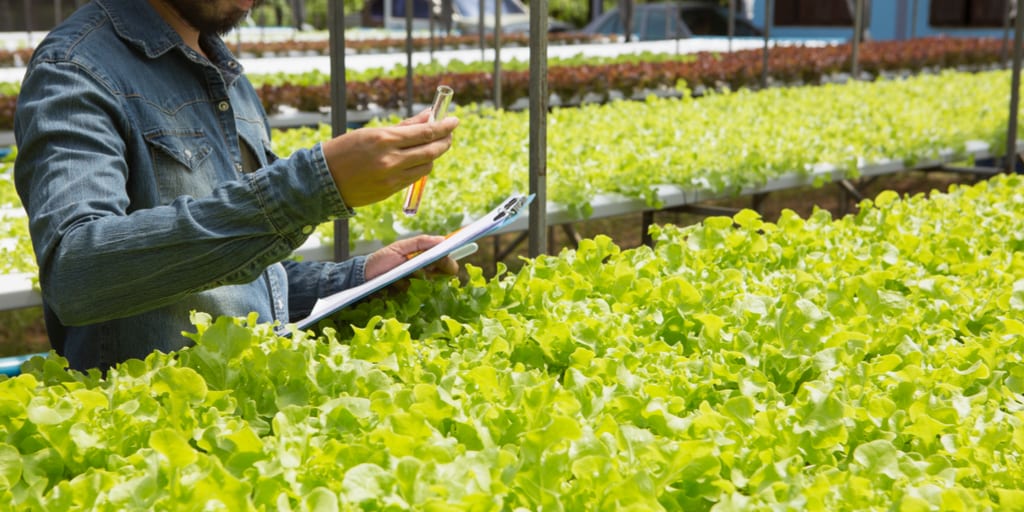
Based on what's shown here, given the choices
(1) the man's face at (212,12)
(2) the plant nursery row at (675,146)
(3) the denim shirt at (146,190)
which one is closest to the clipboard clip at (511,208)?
(3) the denim shirt at (146,190)

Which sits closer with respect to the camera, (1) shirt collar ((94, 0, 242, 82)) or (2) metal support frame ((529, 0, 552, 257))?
(1) shirt collar ((94, 0, 242, 82))

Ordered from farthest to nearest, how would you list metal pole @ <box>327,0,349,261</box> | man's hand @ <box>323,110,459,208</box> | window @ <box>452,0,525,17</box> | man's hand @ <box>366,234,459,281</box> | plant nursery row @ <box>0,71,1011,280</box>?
window @ <box>452,0,525,17</box> < plant nursery row @ <box>0,71,1011,280</box> < metal pole @ <box>327,0,349,261</box> < man's hand @ <box>366,234,459,281</box> < man's hand @ <box>323,110,459,208</box>

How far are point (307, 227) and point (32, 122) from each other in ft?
1.68

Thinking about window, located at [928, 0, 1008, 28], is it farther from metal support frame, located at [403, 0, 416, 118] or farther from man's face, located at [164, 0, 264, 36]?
man's face, located at [164, 0, 264, 36]

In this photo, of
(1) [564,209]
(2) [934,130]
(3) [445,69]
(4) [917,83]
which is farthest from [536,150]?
(3) [445,69]

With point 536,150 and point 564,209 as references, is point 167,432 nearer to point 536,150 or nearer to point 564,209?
point 536,150

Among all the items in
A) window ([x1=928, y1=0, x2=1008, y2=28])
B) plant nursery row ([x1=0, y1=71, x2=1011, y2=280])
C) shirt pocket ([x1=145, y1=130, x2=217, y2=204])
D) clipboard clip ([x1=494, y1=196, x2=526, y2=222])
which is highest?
window ([x1=928, y1=0, x2=1008, y2=28])

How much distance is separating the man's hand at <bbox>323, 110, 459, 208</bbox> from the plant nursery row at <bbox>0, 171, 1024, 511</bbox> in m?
0.28

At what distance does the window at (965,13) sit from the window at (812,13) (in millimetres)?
239

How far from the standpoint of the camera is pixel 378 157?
161cm

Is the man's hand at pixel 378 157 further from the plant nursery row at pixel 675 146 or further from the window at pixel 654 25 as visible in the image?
the window at pixel 654 25

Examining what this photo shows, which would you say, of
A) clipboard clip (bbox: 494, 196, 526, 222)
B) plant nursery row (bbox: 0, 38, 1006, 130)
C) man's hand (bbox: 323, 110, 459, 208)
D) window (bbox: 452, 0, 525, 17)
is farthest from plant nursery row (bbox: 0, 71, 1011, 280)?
window (bbox: 452, 0, 525, 17)

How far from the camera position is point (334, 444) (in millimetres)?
1447

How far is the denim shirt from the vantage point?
1644mm
